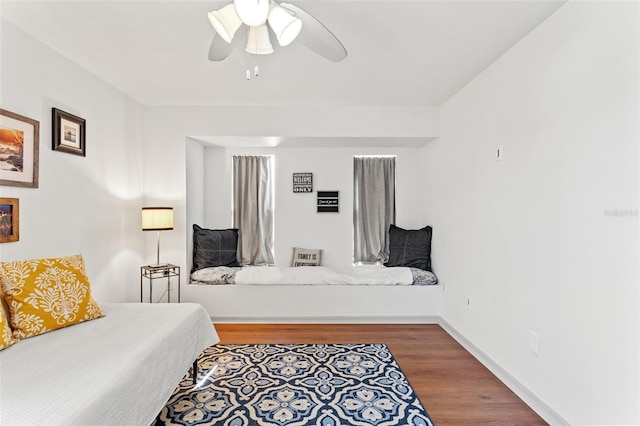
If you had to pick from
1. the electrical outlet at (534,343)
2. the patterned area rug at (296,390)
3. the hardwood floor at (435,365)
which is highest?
the electrical outlet at (534,343)

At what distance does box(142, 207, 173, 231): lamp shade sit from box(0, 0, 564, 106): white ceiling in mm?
1235

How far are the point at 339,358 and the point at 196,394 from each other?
1.23m

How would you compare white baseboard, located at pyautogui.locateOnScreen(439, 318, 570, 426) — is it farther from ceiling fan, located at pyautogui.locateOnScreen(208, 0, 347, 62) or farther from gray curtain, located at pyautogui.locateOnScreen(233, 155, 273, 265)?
gray curtain, located at pyautogui.locateOnScreen(233, 155, 273, 265)

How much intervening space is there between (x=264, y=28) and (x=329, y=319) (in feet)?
10.5

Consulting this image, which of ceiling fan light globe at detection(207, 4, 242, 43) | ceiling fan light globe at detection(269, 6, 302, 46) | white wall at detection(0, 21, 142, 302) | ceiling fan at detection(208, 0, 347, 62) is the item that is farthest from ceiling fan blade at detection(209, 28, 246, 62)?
white wall at detection(0, 21, 142, 302)

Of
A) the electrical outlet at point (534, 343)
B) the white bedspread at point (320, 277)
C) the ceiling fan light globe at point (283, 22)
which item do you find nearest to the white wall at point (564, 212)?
the electrical outlet at point (534, 343)

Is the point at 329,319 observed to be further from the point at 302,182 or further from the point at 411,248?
the point at 302,182

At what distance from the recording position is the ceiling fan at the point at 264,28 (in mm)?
1592

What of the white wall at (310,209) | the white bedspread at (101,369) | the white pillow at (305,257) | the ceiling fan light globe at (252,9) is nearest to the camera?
the white bedspread at (101,369)

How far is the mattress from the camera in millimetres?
4008

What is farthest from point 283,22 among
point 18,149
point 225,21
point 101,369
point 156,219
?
point 156,219

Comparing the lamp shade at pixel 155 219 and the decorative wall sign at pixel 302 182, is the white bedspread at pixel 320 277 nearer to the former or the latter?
the lamp shade at pixel 155 219

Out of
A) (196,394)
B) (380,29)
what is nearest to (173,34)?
(380,29)

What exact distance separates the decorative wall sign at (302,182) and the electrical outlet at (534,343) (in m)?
3.12
